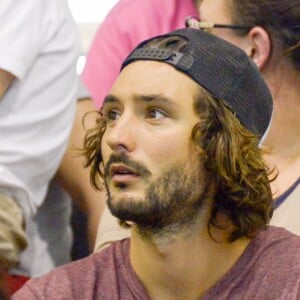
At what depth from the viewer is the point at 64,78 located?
1.99 meters

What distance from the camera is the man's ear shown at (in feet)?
6.07

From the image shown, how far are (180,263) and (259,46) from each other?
20.6 inches

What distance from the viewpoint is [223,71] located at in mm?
1494

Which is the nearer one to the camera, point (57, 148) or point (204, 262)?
point (204, 262)

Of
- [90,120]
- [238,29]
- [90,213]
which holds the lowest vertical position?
[90,213]

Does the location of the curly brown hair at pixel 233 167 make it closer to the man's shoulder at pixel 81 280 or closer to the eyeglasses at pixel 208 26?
the man's shoulder at pixel 81 280

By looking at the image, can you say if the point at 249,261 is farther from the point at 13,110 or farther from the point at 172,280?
the point at 13,110

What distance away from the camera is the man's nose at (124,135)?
4.71 feet

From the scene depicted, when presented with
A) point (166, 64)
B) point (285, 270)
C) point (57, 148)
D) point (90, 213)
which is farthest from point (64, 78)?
point (285, 270)

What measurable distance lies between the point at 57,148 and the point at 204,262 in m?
0.58

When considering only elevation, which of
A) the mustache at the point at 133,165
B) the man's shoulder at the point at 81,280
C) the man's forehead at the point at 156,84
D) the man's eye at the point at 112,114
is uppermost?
the man's forehead at the point at 156,84

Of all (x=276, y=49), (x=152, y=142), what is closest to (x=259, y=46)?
(x=276, y=49)

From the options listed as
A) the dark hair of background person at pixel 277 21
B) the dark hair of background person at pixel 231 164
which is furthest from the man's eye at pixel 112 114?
the dark hair of background person at pixel 277 21

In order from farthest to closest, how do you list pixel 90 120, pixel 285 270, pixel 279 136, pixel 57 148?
1. pixel 90 120
2. pixel 57 148
3. pixel 279 136
4. pixel 285 270
